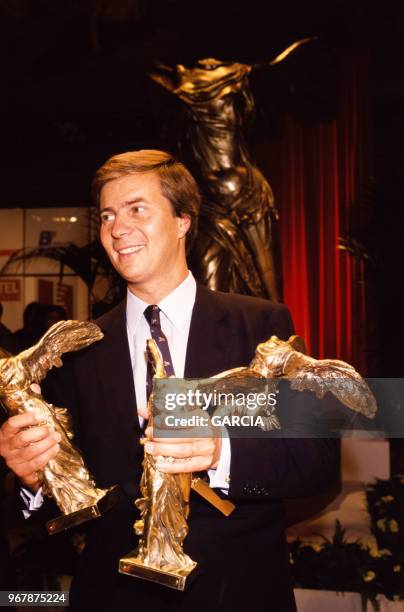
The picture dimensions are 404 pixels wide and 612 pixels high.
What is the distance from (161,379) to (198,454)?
0.11 m

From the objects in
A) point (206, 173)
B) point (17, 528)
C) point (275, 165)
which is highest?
point (275, 165)

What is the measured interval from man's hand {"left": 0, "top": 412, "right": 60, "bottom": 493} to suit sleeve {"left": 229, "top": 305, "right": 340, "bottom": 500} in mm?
257

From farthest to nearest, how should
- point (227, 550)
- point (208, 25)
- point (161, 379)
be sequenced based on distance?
point (208, 25) < point (227, 550) < point (161, 379)

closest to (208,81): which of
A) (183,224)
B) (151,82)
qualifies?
(151,82)

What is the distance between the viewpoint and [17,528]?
2508 mm

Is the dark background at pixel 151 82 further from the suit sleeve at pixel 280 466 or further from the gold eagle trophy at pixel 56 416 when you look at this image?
the gold eagle trophy at pixel 56 416

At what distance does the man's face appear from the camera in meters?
1.16

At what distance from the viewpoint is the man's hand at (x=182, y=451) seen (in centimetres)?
97

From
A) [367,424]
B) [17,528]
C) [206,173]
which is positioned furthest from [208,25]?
[367,424]

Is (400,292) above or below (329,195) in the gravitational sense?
below

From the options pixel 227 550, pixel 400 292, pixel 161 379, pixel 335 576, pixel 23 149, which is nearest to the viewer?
pixel 161 379

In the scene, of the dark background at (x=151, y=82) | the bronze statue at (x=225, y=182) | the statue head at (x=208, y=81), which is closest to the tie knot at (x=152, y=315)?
the dark background at (x=151, y=82)

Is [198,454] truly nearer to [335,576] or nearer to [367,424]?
[367,424]

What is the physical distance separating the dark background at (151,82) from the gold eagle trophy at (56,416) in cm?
149
